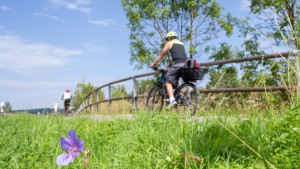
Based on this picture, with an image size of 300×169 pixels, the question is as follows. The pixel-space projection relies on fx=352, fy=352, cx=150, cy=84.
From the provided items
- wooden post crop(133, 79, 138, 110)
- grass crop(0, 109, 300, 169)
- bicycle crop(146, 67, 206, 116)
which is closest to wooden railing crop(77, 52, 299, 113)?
wooden post crop(133, 79, 138, 110)

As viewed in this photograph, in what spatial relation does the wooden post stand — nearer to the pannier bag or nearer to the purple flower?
the pannier bag

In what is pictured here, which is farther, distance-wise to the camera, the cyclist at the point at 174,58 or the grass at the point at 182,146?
Result: the cyclist at the point at 174,58

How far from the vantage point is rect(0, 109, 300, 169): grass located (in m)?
2.30

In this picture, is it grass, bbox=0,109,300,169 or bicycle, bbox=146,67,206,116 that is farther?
bicycle, bbox=146,67,206,116

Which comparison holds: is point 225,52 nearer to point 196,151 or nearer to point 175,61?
point 175,61

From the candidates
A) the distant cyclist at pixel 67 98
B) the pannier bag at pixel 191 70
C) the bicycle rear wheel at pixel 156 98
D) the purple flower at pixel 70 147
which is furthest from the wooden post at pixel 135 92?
the distant cyclist at pixel 67 98

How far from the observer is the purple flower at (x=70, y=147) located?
1.25 m

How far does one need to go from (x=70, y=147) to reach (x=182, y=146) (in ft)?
4.68

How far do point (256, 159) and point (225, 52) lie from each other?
68.7 feet

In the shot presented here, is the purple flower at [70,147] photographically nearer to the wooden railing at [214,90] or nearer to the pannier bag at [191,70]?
the wooden railing at [214,90]

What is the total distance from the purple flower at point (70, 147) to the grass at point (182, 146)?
2.85ft

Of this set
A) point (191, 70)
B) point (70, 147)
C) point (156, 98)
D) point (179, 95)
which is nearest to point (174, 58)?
point (191, 70)

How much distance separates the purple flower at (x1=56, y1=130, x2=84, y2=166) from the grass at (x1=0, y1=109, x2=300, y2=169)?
2.85 ft

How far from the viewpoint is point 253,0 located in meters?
18.0
